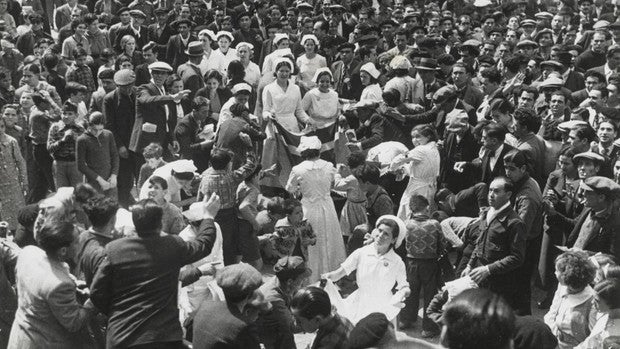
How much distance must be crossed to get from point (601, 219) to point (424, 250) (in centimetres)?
151

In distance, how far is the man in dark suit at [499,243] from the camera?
6438mm

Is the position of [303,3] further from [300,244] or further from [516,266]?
[516,266]

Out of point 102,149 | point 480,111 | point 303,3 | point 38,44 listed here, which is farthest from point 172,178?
point 303,3

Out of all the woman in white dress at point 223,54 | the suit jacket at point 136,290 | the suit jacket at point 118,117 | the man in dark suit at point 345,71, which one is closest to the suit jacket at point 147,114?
the suit jacket at point 118,117

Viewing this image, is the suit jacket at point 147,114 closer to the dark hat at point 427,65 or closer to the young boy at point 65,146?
the young boy at point 65,146

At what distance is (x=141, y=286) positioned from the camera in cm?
477

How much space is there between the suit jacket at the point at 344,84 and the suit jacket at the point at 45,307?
25.9 ft

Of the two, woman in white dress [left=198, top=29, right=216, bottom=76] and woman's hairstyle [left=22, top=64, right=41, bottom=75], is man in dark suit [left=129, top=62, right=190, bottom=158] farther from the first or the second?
woman in white dress [left=198, top=29, right=216, bottom=76]

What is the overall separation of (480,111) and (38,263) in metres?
6.37

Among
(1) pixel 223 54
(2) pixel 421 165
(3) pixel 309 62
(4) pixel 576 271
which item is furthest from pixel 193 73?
(4) pixel 576 271

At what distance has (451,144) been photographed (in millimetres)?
8688

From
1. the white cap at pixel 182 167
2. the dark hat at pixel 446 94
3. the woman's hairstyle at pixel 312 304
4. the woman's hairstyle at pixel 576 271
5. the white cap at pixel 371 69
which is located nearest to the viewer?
the woman's hairstyle at pixel 312 304

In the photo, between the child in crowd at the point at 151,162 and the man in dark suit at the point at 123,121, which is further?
the man in dark suit at the point at 123,121

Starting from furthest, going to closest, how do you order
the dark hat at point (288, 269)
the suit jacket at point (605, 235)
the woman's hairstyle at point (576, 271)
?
the suit jacket at point (605, 235) < the dark hat at point (288, 269) < the woman's hairstyle at point (576, 271)
